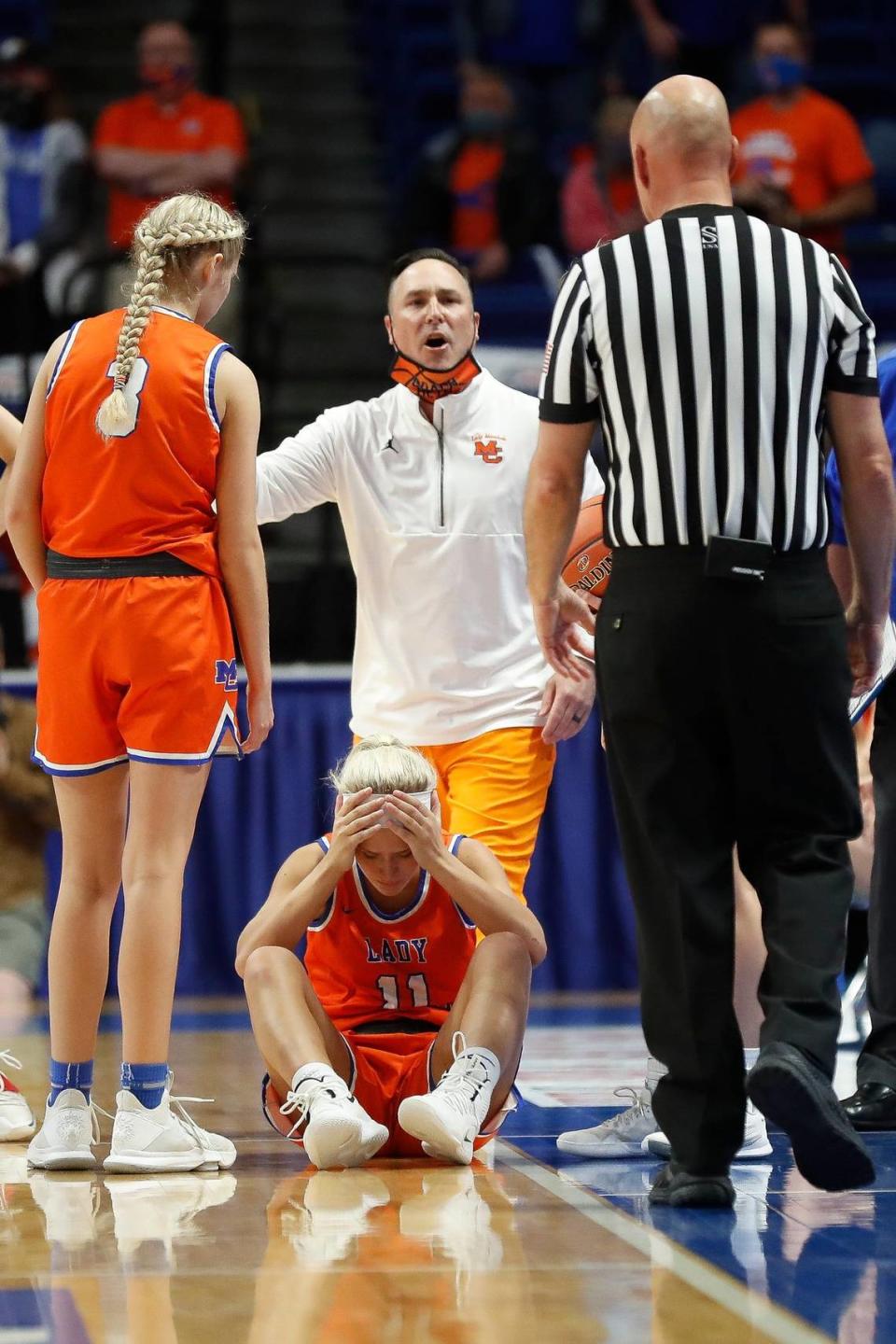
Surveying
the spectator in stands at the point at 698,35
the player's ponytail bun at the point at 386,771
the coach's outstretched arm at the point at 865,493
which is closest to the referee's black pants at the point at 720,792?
the coach's outstretched arm at the point at 865,493

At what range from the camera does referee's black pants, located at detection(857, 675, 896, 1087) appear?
163 inches

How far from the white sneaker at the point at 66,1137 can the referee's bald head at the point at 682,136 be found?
1.92 meters

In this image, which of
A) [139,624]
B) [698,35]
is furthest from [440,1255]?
[698,35]

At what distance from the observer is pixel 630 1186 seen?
3414 millimetres

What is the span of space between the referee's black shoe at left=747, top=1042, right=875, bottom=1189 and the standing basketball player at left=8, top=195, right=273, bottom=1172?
1.24m

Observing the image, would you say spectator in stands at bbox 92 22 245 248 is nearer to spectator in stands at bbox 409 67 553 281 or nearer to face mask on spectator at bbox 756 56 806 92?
spectator in stands at bbox 409 67 553 281

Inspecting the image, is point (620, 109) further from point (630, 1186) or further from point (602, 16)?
point (630, 1186)

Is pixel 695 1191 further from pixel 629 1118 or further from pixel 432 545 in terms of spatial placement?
pixel 432 545

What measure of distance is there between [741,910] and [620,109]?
6.03 m

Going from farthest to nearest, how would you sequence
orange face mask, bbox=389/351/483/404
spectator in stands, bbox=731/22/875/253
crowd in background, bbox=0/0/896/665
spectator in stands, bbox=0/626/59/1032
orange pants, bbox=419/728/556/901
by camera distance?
spectator in stands, bbox=731/22/875/253 → crowd in background, bbox=0/0/896/665 → spectator in stands, bbox=0/626/59/1032 → orange face mask, bbox=389/351/483/404 → orange pants, bbox=419/728/556/901

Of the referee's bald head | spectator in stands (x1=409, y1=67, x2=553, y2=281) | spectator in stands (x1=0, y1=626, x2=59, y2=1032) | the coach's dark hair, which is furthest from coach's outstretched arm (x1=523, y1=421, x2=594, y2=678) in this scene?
spectator in stands (x1=409, y1=67, x2=553, y2=281)

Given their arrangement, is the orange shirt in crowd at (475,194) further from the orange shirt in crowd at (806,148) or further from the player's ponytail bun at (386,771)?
the player's ponytail bun at (386,771)

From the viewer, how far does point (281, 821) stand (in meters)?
6.87

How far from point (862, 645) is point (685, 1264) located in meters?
1.05
